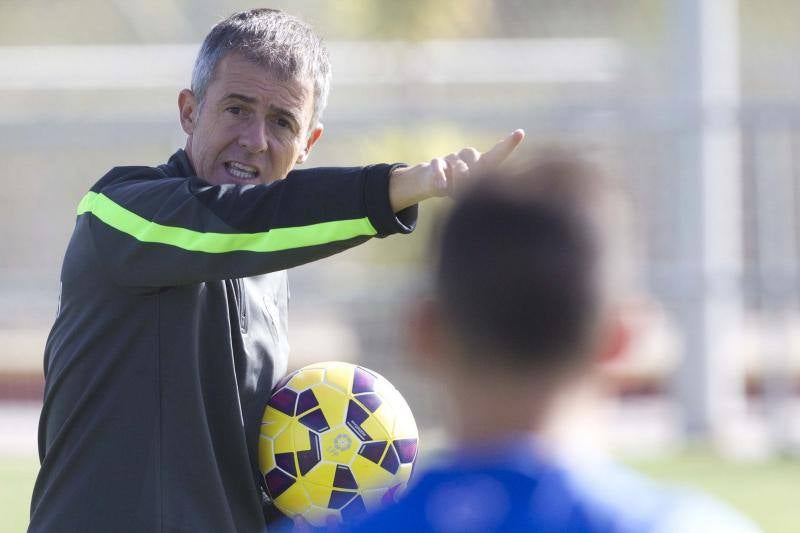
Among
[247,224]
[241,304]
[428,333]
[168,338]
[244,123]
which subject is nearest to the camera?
[428,333]

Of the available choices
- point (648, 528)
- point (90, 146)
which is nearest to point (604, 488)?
point (648, 528)

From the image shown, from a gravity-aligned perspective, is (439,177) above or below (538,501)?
above

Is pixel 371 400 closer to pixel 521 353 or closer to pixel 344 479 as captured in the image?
pixel 344 479

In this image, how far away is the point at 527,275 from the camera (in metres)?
A: 1.69

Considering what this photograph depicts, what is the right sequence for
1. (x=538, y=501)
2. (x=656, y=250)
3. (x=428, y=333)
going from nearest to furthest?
(x=538, y=501) < (x=428, y=333) < (x=656, y=250)

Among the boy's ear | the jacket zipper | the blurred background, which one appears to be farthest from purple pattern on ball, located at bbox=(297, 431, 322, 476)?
the blurred background

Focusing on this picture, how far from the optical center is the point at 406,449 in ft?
11.4

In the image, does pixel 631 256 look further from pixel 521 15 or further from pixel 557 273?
pixel 521 15

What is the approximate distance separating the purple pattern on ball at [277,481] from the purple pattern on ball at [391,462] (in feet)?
0.81

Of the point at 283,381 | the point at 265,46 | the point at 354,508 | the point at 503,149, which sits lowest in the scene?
the point at 354,508

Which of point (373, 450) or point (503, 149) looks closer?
point (503, 149)

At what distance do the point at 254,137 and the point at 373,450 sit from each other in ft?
2.86

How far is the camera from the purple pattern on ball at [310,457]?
3.34 metres

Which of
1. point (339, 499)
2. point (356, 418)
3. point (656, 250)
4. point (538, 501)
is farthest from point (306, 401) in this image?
point (656, 250)
